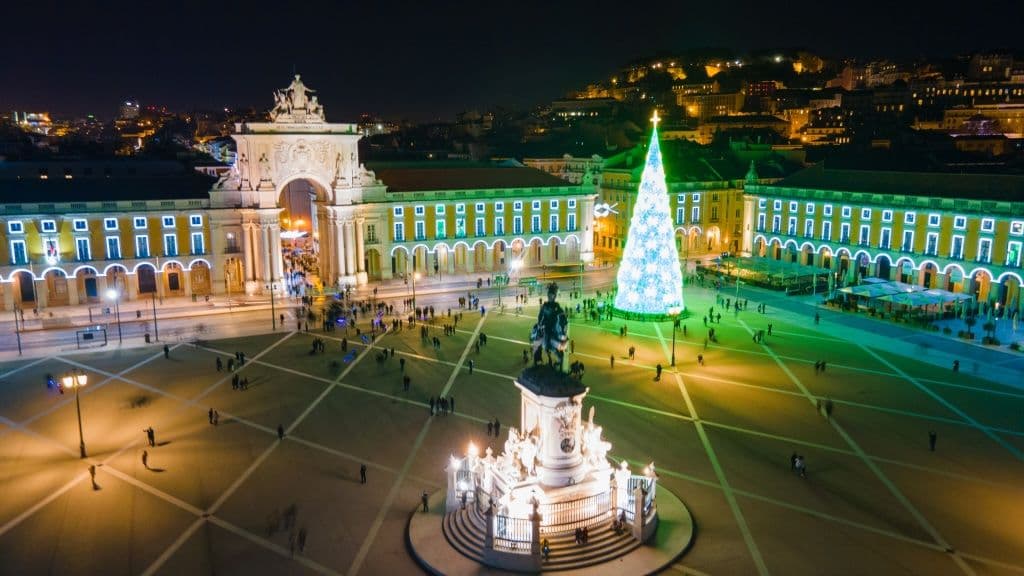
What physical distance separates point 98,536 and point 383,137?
449ft

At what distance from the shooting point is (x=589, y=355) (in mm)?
43688

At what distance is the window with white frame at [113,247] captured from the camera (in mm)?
56500

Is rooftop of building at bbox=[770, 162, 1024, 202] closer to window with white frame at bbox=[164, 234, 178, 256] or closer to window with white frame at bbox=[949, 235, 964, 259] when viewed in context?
window with white frame at bbox=[949, 235, 964, 259]

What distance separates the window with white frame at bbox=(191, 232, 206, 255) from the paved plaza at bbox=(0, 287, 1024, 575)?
15.7 m

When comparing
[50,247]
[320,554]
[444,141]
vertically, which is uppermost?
[444,141]

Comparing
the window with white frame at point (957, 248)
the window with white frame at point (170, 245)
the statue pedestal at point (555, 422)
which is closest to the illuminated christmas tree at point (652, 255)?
the window with white frame at point (957, 248)

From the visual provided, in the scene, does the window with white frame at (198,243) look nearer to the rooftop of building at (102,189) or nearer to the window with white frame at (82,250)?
the rooftop of building at (102,189)

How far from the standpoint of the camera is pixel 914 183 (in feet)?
209

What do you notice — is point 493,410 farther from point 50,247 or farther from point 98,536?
point 50,247

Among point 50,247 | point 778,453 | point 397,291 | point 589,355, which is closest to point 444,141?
point 397,291

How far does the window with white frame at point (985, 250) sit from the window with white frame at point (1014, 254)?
1415mm

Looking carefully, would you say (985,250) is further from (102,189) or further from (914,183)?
(102,189)

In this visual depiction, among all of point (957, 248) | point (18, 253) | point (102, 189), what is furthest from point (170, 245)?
point (957, 248)

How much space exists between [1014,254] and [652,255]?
83.8ft
